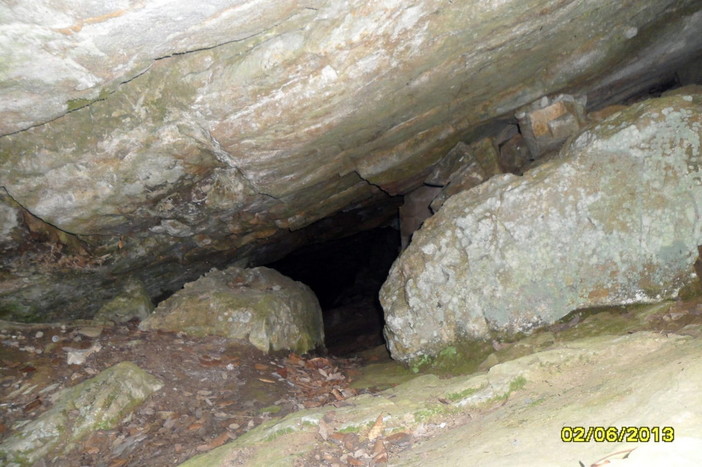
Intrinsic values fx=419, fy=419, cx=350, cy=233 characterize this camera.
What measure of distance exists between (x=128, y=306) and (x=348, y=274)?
12.3m

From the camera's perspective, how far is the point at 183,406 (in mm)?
5648

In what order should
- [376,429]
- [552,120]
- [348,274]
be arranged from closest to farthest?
[376,429] < [552,120] < [348,274]

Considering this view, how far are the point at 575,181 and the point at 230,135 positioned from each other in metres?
4.90

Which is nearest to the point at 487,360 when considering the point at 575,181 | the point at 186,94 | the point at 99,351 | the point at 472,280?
the point at 472,280

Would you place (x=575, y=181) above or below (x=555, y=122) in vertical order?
below

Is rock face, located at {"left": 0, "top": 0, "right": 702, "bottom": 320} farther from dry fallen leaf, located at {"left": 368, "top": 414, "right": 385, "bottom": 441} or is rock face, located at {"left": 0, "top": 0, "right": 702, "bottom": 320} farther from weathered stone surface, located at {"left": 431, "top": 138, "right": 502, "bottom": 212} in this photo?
dry fallen leaf, located at {"left": 368, "top": 414, "right": 385, "bottom": 441}

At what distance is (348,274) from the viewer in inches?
791

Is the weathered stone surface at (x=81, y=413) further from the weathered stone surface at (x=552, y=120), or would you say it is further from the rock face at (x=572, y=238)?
the weathered stone surface at (x=552, y=120)

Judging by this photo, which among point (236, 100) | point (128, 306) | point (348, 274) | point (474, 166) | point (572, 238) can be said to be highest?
point (236, 100)

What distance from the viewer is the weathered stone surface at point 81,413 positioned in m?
4.82

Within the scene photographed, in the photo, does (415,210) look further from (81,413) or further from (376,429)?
(81,413)

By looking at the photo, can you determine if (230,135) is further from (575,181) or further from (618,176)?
(618,176)
